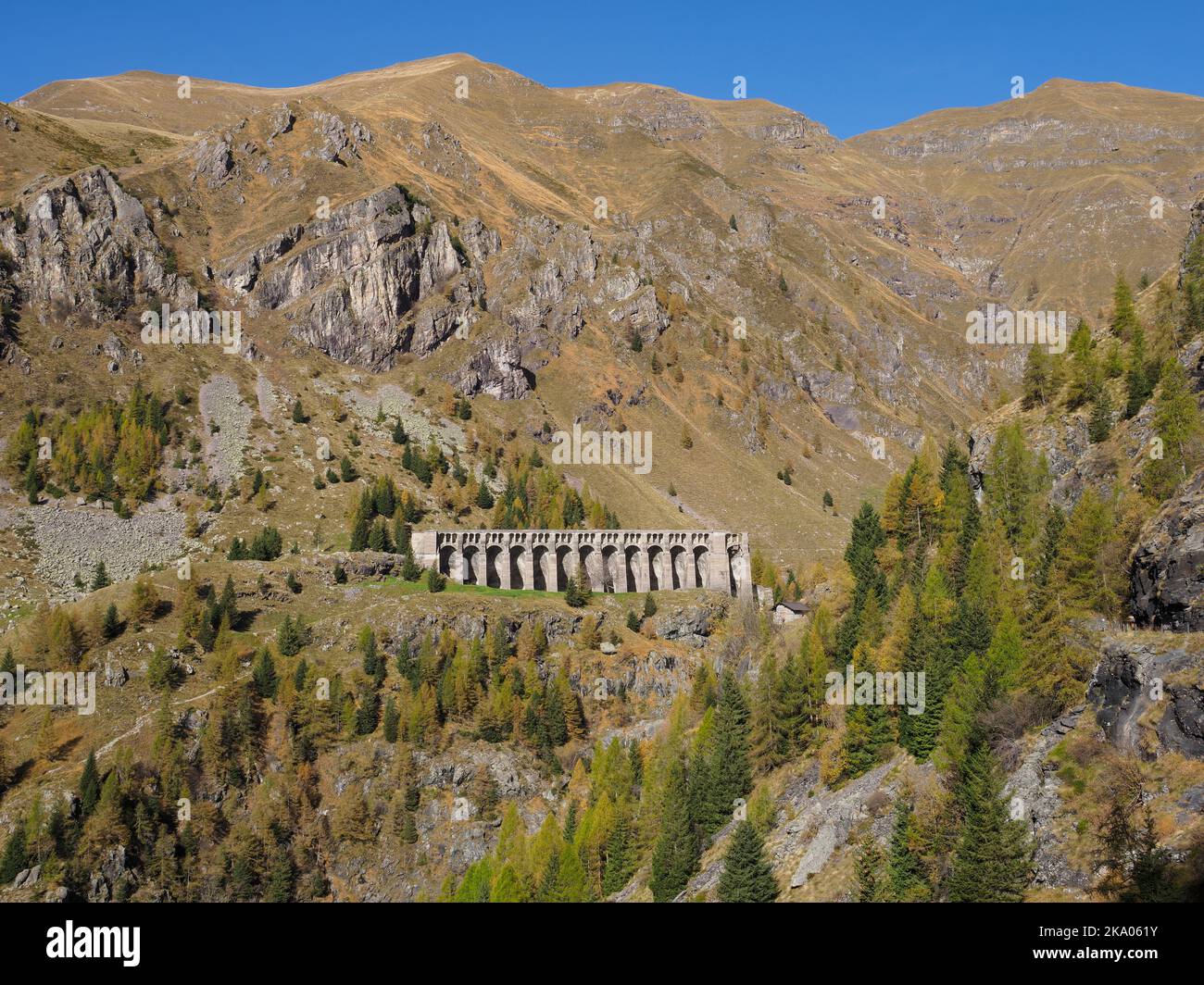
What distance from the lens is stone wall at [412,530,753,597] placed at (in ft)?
427

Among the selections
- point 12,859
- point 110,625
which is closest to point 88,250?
point 110,625

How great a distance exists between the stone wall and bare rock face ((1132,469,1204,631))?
81.3 m

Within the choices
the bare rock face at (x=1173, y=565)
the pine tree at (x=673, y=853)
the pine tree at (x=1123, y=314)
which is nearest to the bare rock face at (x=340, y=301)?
the pine tree at (x=1123, y=314)

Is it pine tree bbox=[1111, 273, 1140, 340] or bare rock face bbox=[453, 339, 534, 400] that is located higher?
bare rock face bbox=[453, 339, 534, 400]

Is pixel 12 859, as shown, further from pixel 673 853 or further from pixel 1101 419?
pixel 1101 419

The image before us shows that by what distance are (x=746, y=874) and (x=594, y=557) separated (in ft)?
301

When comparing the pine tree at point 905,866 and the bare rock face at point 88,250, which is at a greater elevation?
the bare rock face at point 88,250

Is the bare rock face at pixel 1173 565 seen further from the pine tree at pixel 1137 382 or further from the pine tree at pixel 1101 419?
the pine tree at pixel 1137 382

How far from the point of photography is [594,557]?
144375mm

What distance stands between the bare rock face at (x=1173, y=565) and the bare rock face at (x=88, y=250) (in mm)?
160039

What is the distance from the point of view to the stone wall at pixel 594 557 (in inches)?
5128

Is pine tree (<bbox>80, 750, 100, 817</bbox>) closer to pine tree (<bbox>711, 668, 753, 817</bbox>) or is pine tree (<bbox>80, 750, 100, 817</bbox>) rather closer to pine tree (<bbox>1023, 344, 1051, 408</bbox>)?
pine tree (<bbox>711, 668, 753, 817</bbox>)

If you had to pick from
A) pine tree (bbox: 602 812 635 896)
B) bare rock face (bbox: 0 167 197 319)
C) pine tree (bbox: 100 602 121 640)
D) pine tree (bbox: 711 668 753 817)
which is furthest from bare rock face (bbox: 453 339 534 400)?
pine tree (bbox: 602 812 635 896)
